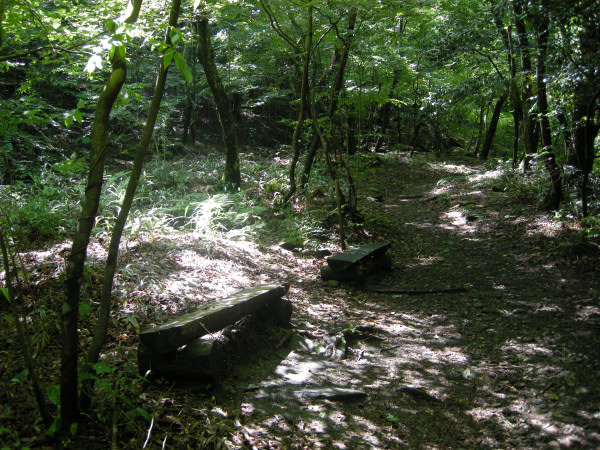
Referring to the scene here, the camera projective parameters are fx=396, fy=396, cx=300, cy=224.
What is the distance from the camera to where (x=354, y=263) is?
6.37 m

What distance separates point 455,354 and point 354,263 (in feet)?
7.66

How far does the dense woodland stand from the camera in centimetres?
257

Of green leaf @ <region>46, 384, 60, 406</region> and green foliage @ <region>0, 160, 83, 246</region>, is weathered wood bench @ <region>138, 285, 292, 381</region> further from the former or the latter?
green foliage @ <region>0, 160, 83, 246</region>

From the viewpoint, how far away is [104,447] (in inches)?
98.4

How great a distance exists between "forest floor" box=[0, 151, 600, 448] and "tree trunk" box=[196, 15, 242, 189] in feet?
11.4

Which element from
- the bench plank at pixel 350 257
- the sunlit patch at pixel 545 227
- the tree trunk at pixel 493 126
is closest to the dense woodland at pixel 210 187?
the sunlit patch at pixel 545 227

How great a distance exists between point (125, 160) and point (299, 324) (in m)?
10.3

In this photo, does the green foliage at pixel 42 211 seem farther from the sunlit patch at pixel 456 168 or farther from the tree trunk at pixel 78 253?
the sunlit patch at pixel 456 168

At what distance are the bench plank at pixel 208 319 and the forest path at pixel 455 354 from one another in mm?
683

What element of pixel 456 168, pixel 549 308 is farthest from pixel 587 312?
pixel 456 168

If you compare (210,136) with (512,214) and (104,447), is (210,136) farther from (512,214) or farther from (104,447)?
(104,447)

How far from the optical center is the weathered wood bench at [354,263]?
643 centimetres

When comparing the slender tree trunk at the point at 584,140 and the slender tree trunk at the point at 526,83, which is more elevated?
the slender tree trunk at the point at 526,83

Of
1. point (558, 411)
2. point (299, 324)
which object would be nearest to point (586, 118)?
point (558, 411)
